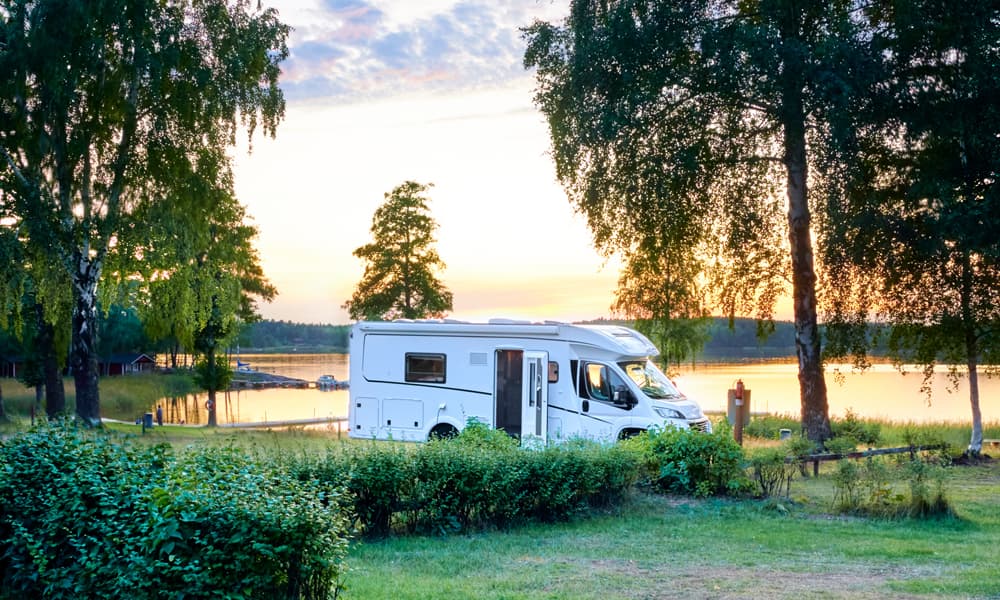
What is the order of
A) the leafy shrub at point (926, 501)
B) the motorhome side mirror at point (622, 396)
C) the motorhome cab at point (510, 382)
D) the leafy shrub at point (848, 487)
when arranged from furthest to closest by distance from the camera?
1. the motorhome cab at point (510, 382)
2. the motorhome side mirror at point (622, 396)
3. the leafy shrub at point (848, 487)
4. the leafy shrub at point (926, 501)

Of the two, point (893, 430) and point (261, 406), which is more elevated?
point (893, 430)

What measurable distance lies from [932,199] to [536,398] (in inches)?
326

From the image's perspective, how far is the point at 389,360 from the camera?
55.2ft

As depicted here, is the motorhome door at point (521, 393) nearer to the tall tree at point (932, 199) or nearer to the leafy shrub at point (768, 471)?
the leafy shrub at point (768, 471)

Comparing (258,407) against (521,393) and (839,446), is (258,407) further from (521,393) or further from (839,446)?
(839,446)

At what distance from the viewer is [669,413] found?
583 inches

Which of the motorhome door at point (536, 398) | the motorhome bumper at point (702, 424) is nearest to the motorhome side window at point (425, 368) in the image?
the motorhome door at point (536, 398)

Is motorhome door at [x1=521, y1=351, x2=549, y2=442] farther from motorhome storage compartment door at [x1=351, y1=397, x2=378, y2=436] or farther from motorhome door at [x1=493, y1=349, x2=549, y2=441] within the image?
motorhome storage compartment door at [x1=351, y1=397, x2=378, y2=436]

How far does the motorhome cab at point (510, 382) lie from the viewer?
15.1 m

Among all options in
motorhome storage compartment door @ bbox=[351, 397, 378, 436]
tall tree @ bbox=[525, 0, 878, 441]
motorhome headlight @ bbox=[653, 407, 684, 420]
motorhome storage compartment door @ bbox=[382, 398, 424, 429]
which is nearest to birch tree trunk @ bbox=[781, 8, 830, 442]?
tall tree @ bbox=[525, 0, 878, 441]

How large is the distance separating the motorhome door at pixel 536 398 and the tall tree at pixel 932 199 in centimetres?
623

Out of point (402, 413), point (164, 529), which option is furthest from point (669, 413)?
point (164, 529)

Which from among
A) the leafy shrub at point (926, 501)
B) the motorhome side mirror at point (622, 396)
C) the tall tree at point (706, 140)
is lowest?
the leafy shrub at point (926, 501)

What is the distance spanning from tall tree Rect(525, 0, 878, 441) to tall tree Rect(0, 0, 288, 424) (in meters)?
8.36
